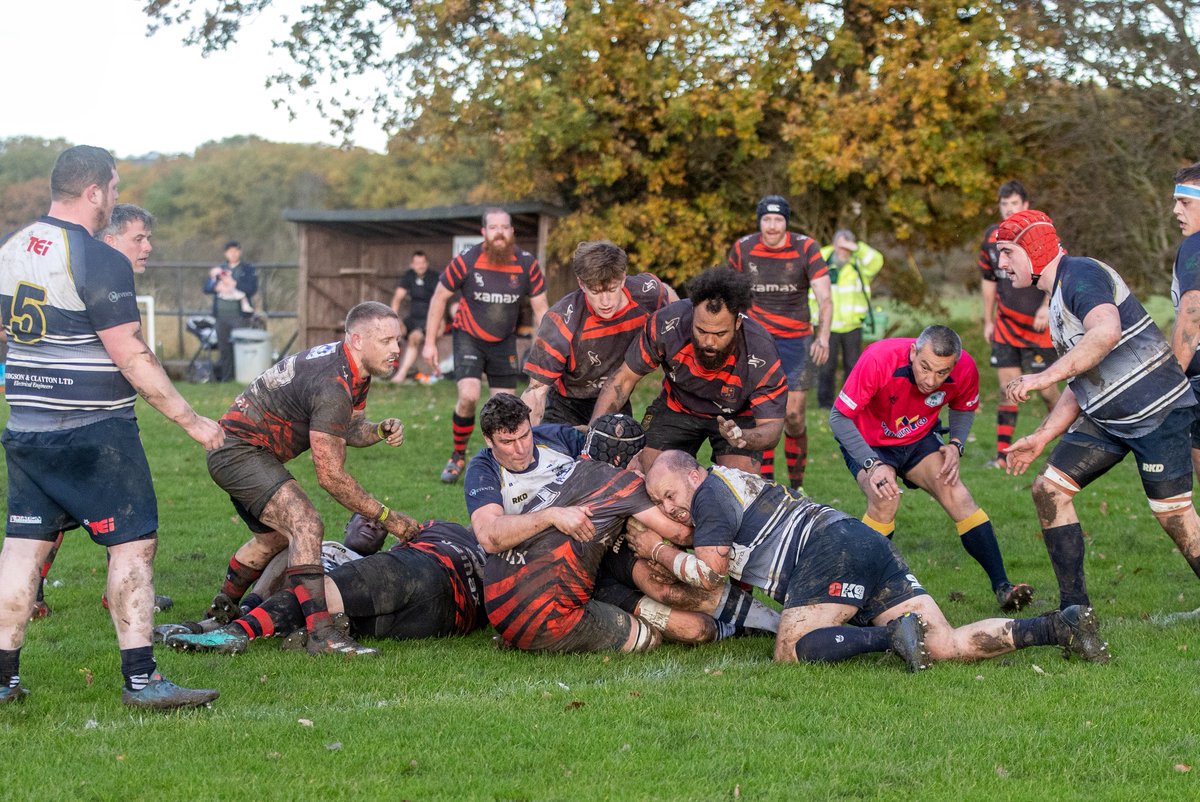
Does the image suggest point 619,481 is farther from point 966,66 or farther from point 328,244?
point 328,244

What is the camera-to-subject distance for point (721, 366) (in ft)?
23.7

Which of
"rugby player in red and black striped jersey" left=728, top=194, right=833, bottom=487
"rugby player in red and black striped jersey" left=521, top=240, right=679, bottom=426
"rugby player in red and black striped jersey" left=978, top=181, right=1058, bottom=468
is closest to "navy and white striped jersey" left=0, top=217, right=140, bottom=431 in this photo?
"rugby player in red and black striped jersey" left=521, top=240, right=679, bottom=426

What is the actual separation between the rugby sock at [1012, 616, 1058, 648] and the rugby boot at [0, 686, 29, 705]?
14.0ft

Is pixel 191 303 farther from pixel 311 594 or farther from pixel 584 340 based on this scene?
pixel 311 594

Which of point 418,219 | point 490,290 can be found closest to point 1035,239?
point 490,290

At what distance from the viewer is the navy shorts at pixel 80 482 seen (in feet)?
16.4

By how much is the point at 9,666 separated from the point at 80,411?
3.65 ft

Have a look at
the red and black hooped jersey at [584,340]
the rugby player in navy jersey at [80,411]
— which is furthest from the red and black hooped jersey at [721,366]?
the rugby player in navy jersey at [80,411]

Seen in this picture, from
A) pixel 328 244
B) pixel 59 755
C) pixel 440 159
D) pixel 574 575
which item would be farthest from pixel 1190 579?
pixel 328 244

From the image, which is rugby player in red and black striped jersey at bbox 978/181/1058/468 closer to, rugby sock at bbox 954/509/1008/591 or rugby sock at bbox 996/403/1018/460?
rugby sock at bbox 996/403/1018/460

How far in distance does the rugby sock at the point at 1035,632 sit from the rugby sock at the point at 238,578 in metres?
3.99

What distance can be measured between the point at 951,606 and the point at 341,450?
3.49m

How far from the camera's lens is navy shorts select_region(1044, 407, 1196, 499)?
6.18 metres

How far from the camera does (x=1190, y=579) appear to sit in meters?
7.59
